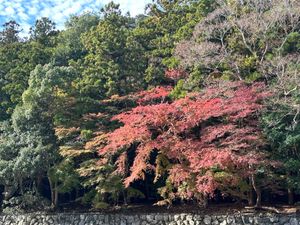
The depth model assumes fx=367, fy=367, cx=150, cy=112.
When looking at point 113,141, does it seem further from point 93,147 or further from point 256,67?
point 256,67

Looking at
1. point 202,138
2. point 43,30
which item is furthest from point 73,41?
point 202,138

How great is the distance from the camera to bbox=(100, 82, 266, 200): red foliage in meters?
10.9

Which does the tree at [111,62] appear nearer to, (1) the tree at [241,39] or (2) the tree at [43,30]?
(1) the tree at [241,39]

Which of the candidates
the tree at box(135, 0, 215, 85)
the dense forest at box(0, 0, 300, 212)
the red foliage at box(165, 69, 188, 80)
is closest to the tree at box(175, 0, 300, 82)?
the dense forest at box(0, 0, 300, 212)

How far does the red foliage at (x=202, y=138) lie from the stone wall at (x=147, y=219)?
0.90 m

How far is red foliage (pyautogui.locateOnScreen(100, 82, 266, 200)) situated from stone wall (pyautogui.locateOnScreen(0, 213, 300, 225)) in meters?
0.90

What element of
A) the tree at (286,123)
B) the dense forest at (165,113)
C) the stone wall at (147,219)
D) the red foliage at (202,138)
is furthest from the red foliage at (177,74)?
the stone wall at (147,219)

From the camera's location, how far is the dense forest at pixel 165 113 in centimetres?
1148

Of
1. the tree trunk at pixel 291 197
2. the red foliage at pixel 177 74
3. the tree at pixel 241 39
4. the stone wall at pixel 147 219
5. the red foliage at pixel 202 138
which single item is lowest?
the stone wall at pixel 147 219

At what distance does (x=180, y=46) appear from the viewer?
570 inches

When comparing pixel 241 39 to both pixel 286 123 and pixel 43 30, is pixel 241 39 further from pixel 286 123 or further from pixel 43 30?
pixel 43 30

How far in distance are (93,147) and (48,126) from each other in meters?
2.37

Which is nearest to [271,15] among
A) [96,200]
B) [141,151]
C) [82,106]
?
[141,151]

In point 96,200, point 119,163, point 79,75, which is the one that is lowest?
point 96,200
